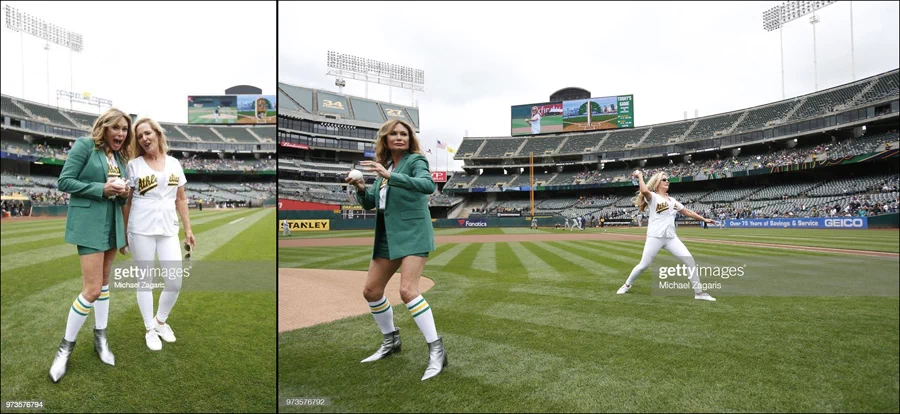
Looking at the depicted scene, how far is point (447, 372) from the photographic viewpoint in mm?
2584

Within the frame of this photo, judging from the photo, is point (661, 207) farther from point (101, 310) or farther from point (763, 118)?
point (763, 118)

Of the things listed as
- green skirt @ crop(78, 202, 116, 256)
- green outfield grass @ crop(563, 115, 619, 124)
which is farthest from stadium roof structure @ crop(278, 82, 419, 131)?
green outfield grass @ crop(563, 115, 619, 124)

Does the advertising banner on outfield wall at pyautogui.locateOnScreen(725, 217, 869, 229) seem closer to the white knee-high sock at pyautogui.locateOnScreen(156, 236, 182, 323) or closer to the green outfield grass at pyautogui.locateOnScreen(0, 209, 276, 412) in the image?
the green outfield grass at pyautogui.locateOnScreen(0, 209, 276, 412)

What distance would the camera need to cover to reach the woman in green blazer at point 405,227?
2.64 metres

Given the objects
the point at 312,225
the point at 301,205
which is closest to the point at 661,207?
the point at 312,225

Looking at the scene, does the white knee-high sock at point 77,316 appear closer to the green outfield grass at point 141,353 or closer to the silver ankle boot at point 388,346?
the green outfield grass at point 141,353

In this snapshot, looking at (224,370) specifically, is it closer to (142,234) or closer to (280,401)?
(280,401)

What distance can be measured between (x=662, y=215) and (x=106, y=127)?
19.7 ft

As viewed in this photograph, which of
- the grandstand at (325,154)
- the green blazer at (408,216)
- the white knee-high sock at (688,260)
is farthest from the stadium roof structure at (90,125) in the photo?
the white knee-high sock at (688,260)

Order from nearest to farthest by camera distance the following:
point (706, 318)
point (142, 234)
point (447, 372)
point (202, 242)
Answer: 1. point (447, 372)
2. point (142, 234)
3. point (706, 318)
4. point (202, 242)

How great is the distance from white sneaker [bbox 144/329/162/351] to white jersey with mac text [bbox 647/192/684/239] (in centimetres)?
552

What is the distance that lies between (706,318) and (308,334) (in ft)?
13.0

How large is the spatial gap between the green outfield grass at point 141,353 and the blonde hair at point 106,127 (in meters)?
1.64

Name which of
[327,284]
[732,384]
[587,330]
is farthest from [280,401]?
[327,284]
